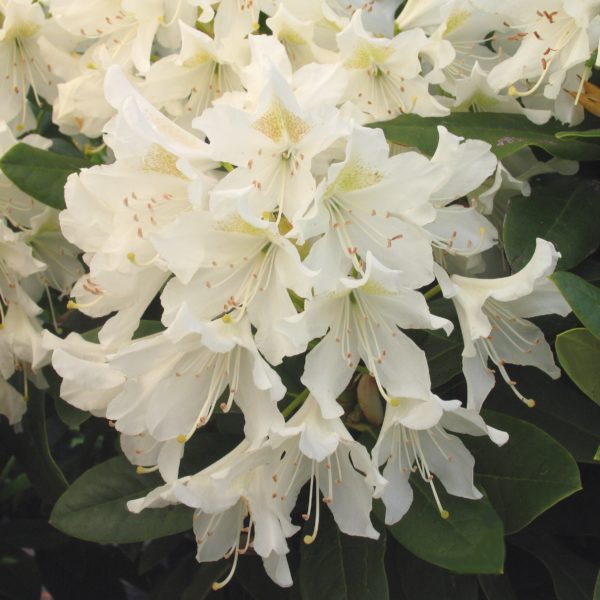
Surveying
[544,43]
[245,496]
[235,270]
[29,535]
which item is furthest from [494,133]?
[29,535]

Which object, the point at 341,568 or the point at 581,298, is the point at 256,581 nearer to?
the point at 341,568

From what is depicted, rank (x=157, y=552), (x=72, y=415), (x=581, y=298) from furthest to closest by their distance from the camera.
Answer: (x=157, y=552) < (x=72, y=415) < (x=581, y=298)

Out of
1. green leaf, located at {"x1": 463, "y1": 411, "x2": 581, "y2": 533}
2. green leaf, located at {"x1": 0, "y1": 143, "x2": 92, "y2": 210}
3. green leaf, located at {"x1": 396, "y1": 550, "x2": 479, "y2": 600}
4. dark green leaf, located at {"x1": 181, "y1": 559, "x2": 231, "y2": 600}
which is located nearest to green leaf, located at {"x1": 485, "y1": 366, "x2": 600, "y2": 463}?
green leaf, located at {"x1": 463, "y1": 411, "x2": 581, "y2": 533}

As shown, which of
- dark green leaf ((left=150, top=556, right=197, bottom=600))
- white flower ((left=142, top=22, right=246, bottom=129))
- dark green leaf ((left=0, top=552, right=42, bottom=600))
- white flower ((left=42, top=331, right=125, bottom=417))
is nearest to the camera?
white flower ((left=42, top=331, right=125, bottom=417))

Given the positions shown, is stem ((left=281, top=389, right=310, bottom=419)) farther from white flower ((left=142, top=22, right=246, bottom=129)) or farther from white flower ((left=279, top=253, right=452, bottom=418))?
white flower ((left=142, top=22, right=246, bottom=129))

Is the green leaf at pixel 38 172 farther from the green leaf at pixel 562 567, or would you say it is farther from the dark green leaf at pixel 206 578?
the green leaf at pixel 562 567

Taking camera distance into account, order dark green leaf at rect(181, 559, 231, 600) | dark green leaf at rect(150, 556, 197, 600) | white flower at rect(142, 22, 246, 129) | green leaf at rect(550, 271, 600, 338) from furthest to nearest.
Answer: dark green leaf at rect(150, 556, 197, 600), dark green leaf at rect(181, 559, 231, 600), white flower at rect(142, 22, 246, 129), green leaf at rect(550, 271, 600, 338)

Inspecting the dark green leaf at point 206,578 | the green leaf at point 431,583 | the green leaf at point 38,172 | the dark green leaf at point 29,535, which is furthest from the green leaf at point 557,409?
the dark green leaf at point 29,535
